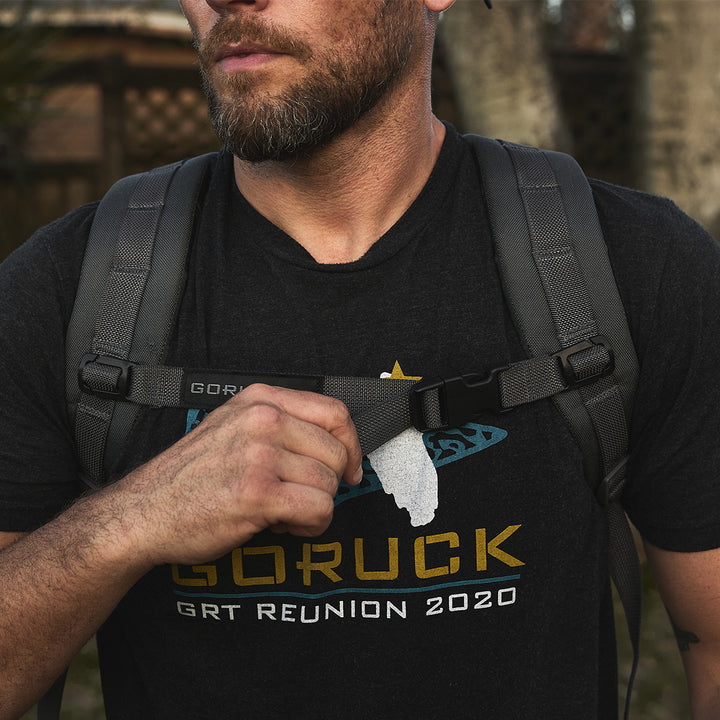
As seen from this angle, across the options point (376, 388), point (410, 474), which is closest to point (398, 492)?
point (410, 474)

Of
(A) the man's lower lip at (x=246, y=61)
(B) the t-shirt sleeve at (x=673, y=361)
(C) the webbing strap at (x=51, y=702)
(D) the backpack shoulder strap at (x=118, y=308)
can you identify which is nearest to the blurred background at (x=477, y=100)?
(C) the webbing strap at (x=51, y=702)

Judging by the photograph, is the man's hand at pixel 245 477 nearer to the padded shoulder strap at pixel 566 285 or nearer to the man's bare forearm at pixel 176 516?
the man's bare forearm at pixel 176 516

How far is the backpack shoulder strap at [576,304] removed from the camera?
1741 millimetres

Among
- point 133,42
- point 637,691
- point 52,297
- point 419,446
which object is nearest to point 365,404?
point 419,446

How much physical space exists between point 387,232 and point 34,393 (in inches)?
31.7

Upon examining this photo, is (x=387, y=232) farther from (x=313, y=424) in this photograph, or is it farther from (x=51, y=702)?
(x=51, y=702)

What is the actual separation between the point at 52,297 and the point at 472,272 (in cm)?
87

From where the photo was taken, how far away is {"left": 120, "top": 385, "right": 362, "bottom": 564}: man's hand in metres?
1.44

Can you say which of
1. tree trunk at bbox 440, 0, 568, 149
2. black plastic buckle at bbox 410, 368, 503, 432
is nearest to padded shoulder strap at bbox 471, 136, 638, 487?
black plastic buckle at bbox 410, 368, 503, 432

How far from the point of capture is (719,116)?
19.0 ft

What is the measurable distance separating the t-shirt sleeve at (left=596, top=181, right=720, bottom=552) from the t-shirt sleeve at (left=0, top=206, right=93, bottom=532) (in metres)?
1.15

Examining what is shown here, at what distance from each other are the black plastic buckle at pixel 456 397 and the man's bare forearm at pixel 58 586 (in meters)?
0.59

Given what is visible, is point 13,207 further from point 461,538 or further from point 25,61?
point 461,538

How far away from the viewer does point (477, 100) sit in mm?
5512
